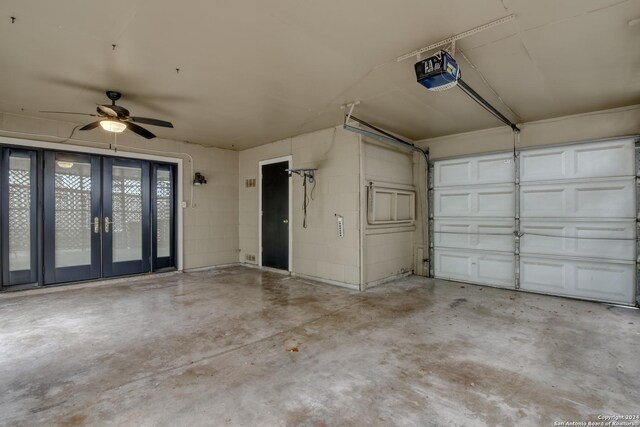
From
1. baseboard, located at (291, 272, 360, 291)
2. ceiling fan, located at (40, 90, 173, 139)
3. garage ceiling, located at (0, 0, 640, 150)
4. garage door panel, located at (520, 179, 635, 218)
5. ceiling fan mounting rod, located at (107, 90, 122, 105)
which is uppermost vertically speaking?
garage ceiling, located at (0, 0, 640, 150)

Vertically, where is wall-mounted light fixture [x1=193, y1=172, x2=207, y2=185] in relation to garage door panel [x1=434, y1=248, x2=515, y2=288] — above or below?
above

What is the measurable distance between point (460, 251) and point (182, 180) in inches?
229

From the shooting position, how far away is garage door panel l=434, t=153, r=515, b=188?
17.7 ft

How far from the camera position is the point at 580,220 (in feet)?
15.5

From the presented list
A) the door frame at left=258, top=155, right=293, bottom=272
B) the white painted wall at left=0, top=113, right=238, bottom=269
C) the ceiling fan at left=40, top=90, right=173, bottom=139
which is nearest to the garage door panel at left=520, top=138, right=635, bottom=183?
the door frame at left=258, top=155, right=293, bottom=272

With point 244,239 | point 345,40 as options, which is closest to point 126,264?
point 244,239

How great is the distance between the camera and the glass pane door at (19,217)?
4805 mm

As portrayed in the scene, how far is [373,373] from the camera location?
8.41 feet

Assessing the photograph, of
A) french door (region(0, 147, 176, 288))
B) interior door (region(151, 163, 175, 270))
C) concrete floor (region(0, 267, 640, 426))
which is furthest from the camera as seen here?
interior door (region(151, 163, 175, 270))

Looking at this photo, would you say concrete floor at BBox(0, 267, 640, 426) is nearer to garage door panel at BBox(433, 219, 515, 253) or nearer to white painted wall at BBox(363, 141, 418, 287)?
white painted wall at BBox(363, 141, 418, 287)

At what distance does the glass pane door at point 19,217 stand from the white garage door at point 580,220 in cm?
800

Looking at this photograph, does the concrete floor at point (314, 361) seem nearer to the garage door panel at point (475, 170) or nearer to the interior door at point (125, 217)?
the interior door at point (125, 217)

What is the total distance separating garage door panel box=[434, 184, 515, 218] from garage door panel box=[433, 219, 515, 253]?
0.14 metres

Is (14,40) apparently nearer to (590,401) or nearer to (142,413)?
(142,413)
